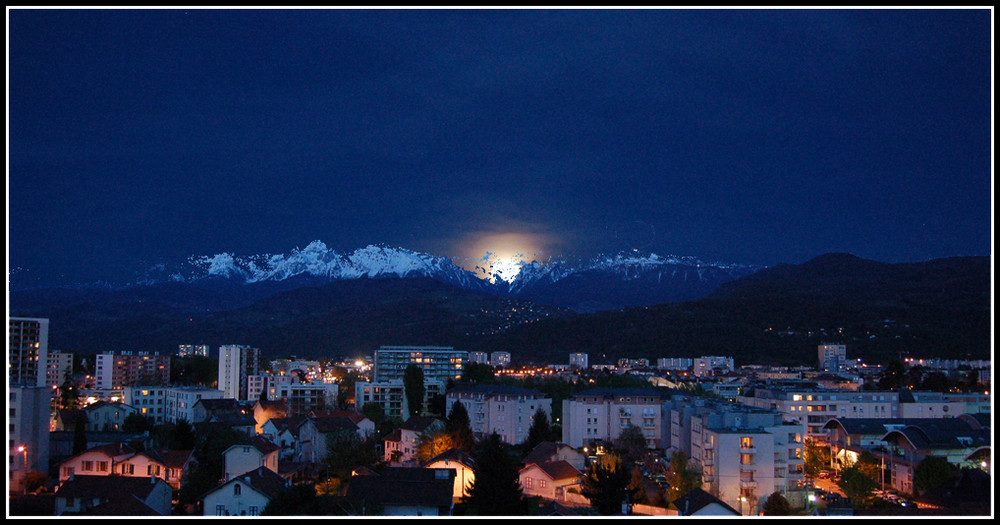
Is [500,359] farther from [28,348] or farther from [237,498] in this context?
[237,498]

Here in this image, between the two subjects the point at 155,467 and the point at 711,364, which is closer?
the point at 155,467

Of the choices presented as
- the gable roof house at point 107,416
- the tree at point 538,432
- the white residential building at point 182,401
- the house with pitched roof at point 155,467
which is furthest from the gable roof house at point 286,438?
the gable roof house at point 107,416

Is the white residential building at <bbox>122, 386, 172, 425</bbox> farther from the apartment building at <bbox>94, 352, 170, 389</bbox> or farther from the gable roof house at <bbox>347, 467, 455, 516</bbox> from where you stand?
the gable roof house at <bbox>347, 467, 455, 516</bbox>

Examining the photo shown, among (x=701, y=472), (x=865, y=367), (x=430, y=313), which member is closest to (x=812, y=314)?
(x=865, y=367)

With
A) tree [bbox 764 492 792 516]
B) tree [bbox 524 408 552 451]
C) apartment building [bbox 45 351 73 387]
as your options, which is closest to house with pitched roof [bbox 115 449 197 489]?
tree [bbox 524 408 552 451]

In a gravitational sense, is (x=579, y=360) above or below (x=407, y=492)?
below

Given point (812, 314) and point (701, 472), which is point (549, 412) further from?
point (812, 314)

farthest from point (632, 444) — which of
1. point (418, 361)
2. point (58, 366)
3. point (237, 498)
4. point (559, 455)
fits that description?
point (58, 366)

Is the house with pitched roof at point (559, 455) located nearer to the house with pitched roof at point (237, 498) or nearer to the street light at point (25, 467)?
the house with pitched roof at point (237, 498)
